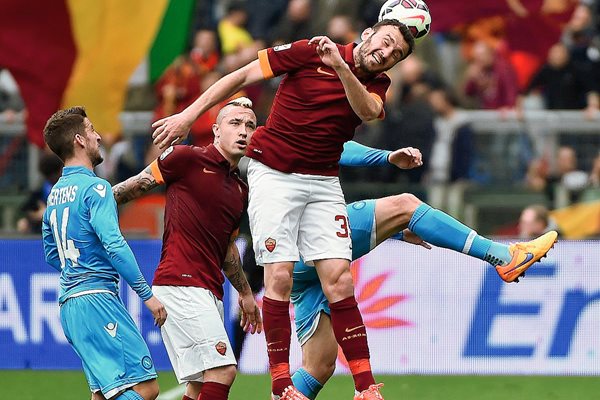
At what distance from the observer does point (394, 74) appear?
616 inches

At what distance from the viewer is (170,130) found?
7.99 meters

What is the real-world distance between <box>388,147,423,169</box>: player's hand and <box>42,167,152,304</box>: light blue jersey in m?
1.79

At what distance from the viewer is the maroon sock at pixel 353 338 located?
826cm

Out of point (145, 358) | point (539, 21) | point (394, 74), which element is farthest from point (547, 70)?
point (145, 358)

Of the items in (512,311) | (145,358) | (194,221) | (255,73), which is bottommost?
(512,311)

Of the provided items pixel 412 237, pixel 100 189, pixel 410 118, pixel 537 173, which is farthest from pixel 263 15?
pixel 100 189

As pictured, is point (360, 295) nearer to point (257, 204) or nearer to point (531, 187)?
point (531, 187)

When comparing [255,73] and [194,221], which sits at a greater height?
[255,73]

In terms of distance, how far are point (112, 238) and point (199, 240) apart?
0.95 metres

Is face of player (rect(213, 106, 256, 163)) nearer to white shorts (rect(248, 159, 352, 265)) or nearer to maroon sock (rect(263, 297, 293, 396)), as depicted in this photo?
white shorts (rect(248, 159, 352, 265))

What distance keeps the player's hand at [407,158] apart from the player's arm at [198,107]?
985 mm

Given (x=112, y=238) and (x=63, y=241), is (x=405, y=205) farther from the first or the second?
(x=63, y=241)

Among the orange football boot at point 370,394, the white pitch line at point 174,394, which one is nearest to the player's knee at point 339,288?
the orange football boot at point 370,394

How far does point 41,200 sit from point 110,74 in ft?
6.53
